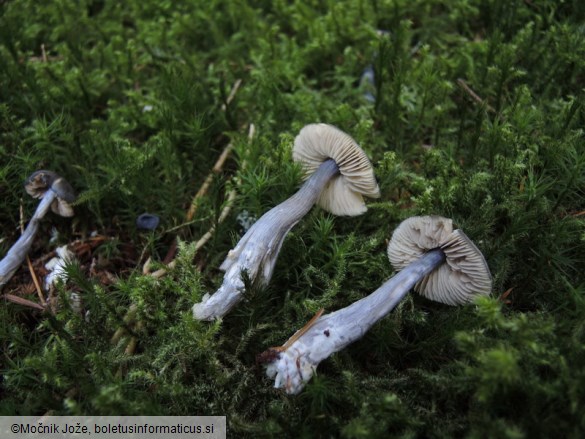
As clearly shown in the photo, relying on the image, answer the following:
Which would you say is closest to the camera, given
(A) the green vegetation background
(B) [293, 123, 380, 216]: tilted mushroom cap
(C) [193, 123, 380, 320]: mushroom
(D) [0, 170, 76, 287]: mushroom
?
(A) the green vegetation background

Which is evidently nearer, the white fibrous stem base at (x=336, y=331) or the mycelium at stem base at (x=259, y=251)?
the white fibrous stem base at (x=336, y=331)

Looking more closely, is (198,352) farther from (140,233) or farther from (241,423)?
(140,233)

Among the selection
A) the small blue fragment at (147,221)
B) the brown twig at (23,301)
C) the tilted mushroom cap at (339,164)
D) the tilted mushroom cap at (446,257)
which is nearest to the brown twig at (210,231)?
the small blue fragment at (147,221)

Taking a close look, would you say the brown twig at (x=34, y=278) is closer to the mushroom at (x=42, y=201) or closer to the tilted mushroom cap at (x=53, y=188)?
the mushroom at (x=42, y=201)

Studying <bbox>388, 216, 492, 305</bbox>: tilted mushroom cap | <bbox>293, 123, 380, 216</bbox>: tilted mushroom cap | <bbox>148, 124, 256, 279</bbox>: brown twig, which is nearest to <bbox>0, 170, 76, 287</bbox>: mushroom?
<bbox>148, 124, 256, 279</bbox>: brown twig

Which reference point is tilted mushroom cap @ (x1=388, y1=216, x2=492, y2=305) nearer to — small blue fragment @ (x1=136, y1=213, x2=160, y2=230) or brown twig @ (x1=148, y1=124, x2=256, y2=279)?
brown twig @ (x1=148, y1=124, x2=256, y2=279)

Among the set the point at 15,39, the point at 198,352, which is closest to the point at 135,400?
the point at 198,352
